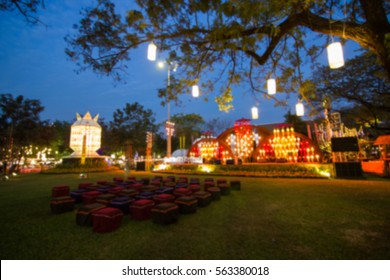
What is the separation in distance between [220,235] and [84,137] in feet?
54.6

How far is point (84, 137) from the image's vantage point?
51.1ft

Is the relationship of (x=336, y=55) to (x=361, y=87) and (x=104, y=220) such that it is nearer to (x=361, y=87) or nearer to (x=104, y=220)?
(x=104, y=220)

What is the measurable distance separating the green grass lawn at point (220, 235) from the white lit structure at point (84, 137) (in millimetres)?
12950

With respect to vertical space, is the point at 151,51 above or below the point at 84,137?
above

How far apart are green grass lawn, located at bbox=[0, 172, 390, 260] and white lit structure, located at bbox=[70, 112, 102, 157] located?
13.0m

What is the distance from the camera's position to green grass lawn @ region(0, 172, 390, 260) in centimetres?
238

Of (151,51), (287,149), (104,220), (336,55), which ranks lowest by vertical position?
(104,220)

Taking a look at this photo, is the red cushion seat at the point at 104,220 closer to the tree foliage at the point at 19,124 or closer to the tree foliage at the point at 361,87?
the tree foliage at the point at 361,87

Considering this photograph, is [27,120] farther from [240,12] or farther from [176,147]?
[176,147]

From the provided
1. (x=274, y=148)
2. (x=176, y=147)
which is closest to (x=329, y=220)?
(x=274, y=148)

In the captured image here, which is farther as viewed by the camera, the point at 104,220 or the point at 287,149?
the point at 287,149

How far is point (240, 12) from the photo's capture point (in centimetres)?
339

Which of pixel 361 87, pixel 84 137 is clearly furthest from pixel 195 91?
pixel 84 137
